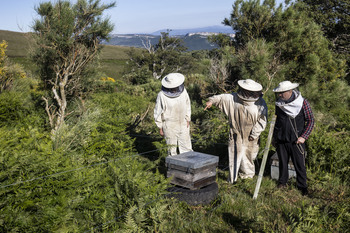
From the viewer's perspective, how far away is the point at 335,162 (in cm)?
556

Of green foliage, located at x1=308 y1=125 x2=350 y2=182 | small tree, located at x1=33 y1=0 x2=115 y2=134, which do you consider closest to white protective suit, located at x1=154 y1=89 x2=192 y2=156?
green foliage, located at x1=308 y1=125 x2=350 y2=182

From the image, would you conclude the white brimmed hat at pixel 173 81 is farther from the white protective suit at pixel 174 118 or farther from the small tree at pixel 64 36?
the small tree at pixel 64 36

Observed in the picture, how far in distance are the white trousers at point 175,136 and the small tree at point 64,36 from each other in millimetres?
4651

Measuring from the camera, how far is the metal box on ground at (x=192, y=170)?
14.1 feet

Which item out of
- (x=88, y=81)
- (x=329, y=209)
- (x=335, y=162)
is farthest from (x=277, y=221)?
(x=88, y=81)

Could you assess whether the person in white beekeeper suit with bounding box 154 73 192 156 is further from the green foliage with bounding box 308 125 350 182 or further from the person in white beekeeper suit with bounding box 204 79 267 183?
the green foliage with bounding box 308 125 350 182

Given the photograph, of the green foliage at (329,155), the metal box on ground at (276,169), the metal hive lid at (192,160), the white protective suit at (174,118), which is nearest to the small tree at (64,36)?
the white protective suit at (174,118)

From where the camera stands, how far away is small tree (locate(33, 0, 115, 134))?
31.3 ft

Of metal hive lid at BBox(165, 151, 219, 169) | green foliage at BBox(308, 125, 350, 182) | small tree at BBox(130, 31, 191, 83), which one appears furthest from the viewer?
small tree at BBox(130, 31, 191, 83)

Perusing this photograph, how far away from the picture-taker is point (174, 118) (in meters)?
5.84

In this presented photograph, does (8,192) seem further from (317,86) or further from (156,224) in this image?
(317,86)

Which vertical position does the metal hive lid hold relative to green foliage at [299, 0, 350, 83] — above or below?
below

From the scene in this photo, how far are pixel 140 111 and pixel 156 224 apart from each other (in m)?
8.75

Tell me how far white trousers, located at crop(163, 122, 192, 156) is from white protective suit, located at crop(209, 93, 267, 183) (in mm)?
1033
